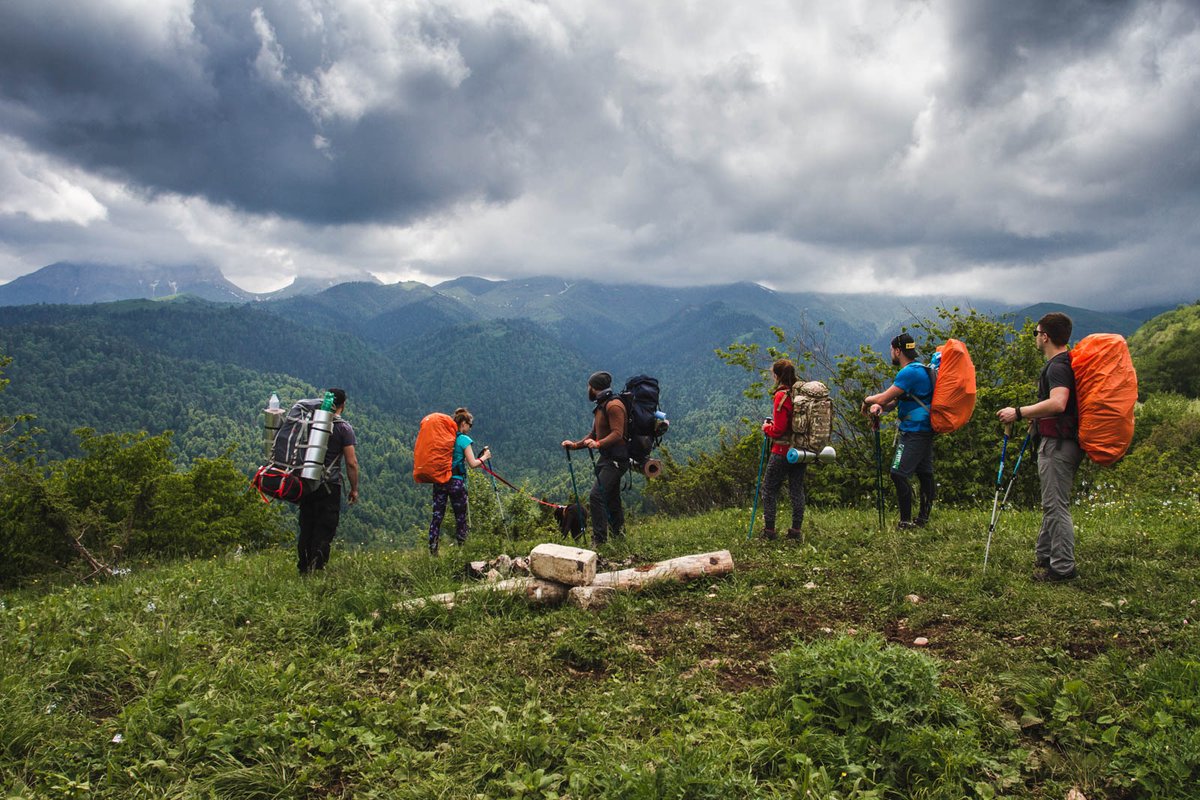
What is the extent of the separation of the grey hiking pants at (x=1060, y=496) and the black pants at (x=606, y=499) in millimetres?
5080

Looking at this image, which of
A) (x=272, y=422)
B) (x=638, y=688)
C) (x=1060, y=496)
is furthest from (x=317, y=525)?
(x=1060, y=496)

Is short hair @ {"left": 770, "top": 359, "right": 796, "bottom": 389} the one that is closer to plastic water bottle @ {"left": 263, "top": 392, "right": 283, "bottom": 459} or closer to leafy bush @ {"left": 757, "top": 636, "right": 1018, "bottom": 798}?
leafy bush @ {"left": 757, "top": 636, "right": 1018, "bottom": 798}

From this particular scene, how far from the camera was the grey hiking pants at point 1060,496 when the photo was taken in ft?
20.6

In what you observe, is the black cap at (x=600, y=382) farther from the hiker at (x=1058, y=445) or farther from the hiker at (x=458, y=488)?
the hiker at (x=1058, y=445)

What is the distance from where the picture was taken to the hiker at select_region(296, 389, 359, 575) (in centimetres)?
780

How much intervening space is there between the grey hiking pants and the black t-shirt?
0.10 m

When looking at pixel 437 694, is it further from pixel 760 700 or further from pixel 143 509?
pixel 143 509

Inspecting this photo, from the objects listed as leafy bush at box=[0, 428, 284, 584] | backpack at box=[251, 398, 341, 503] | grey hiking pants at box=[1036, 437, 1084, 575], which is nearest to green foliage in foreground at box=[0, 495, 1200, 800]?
grey hiking pants at box=[1036, 437, 1084, 575]

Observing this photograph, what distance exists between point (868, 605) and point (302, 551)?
691 cm

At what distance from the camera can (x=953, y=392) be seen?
8.23m

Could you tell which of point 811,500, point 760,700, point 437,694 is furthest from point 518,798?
point 811,500

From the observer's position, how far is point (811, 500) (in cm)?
1717

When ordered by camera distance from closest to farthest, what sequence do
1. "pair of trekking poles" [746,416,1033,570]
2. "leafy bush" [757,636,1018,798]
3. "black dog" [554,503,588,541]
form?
"leafy bush" [757,636,1018,798], "pair of trekking poles" [746,416,1033,570], "black dog" [554,503,588,541]

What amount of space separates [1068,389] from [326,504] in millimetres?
8714
